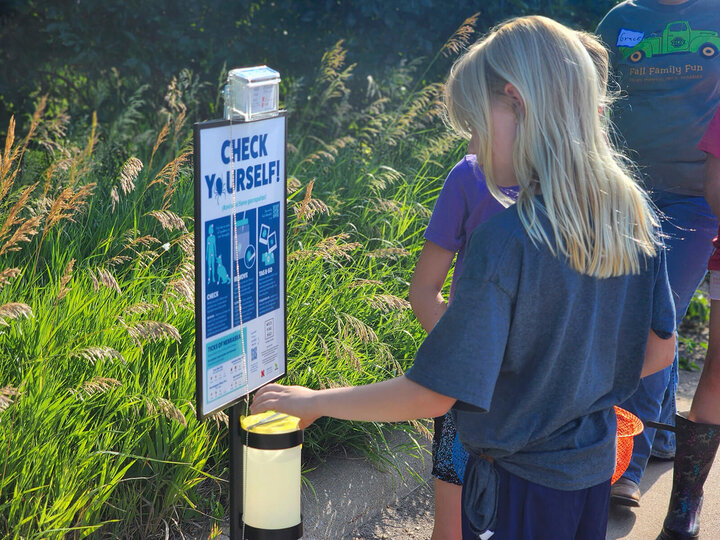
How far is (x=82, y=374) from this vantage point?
9.16 feet

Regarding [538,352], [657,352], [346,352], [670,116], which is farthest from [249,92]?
[670,116]

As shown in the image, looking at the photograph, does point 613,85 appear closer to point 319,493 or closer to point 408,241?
point 408,241

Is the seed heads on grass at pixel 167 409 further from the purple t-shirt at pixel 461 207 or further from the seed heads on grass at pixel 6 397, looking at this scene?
the purple t-shirt at pixel 461 207

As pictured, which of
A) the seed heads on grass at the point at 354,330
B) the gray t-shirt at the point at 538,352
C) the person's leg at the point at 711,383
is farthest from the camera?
the seed heads on grass at the point at 354,330

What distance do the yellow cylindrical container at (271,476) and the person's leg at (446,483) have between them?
1.65ft

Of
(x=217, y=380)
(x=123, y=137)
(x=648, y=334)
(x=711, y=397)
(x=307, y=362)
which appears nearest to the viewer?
(x=648, y=334)

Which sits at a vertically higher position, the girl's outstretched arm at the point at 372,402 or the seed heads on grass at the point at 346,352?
the girl's outstretched arm at the point at 372,402

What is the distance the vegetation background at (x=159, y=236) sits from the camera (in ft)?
8.51

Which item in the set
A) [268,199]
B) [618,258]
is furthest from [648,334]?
[268,199]

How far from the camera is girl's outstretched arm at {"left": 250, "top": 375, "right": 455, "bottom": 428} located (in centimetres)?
167

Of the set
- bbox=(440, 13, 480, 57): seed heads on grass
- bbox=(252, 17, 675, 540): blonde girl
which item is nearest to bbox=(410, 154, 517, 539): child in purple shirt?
bbox=(252, 17, 675, 540): blonde girl

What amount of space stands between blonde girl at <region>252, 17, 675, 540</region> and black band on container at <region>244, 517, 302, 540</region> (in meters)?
0.51

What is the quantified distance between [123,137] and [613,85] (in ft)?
10.5

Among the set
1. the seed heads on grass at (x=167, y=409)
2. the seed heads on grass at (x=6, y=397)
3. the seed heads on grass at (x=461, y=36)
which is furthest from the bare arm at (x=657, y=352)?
the seed heads on grass at (x=461, y=36)
